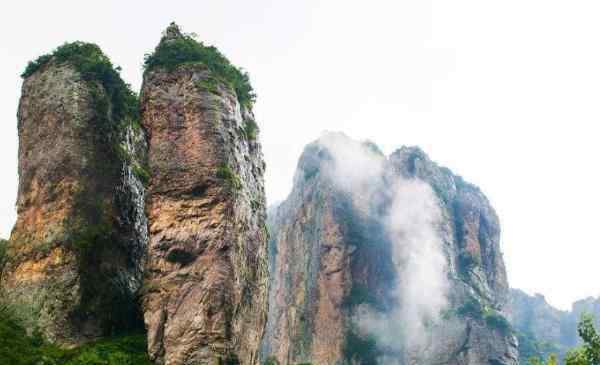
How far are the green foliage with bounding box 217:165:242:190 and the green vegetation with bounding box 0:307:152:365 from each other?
353 inches

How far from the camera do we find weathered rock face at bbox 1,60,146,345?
3288cm

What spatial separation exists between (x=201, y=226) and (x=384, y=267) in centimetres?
5509

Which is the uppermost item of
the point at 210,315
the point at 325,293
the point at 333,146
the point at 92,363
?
the point at 333,146

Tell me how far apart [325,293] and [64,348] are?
2039 inches

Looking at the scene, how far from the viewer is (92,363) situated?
28594 mm

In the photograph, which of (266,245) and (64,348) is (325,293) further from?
(64,348)

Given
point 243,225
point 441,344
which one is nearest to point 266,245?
point 243,225

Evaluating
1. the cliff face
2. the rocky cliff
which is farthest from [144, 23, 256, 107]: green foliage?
the rocky cliff

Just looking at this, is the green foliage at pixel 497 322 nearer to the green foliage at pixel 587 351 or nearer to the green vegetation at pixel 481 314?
the green vegetation at pixel 481 314

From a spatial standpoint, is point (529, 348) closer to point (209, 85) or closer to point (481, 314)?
point (481, 314)

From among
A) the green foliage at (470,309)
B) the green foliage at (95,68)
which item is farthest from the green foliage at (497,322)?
the green foliage at (95,68)

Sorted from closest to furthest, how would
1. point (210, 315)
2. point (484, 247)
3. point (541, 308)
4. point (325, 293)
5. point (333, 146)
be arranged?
point (210, 315) < point (325, 293) < point (484, 247) < point (333, 146) < point (541, 308)

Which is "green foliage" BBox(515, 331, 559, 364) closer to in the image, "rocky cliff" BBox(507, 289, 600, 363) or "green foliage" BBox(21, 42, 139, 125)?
"rocky cliff" BBox(507, 289, 600, 363)

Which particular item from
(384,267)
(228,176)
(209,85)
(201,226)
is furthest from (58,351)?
(384,267)
